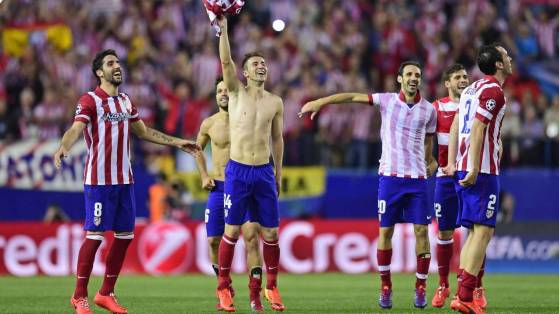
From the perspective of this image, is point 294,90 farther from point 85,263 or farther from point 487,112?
point 487,112

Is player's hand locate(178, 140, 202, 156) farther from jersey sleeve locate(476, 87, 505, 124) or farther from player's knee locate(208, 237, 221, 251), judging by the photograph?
jersey sleeve locate(476, 87, 505, 124)

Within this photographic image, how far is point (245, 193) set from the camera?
13.3 m

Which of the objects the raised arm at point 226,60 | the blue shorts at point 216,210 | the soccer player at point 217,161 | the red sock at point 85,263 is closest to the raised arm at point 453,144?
the raised arm at point 226,60

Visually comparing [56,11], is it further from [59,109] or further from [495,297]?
[495,297]

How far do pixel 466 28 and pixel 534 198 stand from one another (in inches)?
196

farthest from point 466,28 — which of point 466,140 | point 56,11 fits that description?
point 466,140

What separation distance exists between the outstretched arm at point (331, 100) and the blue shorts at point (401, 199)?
1.01 meters

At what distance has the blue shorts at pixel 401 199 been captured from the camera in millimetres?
13734

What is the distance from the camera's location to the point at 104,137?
12492 mm

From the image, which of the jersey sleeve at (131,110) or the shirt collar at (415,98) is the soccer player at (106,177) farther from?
the shirt collar at (415,98)

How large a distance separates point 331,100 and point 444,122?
2.13 metres

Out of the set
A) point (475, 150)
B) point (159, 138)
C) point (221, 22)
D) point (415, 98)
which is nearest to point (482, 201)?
point (475, 150)

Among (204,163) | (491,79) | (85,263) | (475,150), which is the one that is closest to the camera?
(475,150)

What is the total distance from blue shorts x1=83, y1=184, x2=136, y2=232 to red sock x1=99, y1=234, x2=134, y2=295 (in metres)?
0.12
